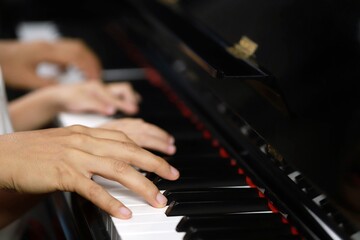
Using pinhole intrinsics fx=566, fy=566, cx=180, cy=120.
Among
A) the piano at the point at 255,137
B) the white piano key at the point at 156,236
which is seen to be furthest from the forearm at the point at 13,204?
the white piano key at the point at 156,236

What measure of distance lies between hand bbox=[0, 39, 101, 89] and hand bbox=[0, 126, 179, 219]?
100 cm

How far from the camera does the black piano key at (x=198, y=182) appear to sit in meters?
1.01

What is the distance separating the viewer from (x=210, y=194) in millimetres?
975

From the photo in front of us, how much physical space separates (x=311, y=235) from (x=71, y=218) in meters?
0.55

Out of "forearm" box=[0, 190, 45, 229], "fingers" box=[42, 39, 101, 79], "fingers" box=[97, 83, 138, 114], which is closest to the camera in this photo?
"forearm" box=[0, 190, 45, 229]

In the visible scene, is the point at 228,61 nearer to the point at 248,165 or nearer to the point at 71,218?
the point at 248,165

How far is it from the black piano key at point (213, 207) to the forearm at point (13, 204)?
0.32 meters

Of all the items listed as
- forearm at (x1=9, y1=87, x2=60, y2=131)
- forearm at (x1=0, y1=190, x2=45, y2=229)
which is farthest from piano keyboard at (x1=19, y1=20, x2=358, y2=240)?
forearm at (x1=9, y1=87, x2=60, y2=131)

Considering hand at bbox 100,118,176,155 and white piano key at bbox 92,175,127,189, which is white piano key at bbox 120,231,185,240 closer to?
white piano key at bbox 92,175,127,189

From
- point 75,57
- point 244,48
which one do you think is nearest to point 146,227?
point 244,48

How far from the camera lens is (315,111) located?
0.99m

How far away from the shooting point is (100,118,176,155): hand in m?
1.18

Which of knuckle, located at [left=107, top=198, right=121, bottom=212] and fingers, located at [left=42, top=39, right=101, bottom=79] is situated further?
fingers, located at [left=42, top=39, right=101, bottom=79]

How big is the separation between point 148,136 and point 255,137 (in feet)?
0.73
